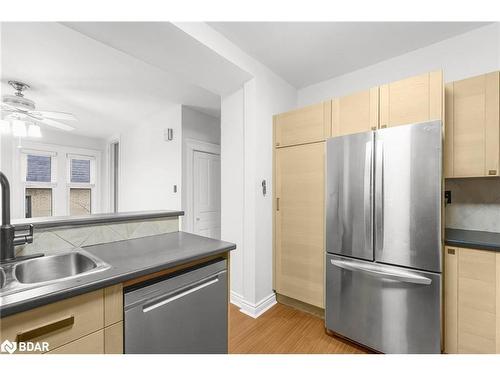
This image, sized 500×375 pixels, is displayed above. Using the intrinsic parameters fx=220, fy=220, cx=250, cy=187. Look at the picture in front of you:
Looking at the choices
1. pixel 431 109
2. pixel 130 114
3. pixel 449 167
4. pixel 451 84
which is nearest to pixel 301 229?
pixel 449 167

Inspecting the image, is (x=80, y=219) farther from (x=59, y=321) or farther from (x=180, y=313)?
(x=180, y=313)

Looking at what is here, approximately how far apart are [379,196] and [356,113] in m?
0.78

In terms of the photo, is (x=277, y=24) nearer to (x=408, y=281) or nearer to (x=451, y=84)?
(x=451, y=84)

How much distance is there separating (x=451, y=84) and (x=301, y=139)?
3.85ft

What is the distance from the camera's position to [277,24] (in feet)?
5.78

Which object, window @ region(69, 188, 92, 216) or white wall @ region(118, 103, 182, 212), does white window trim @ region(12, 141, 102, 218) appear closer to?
window @ region(69, 188, 92, 216)

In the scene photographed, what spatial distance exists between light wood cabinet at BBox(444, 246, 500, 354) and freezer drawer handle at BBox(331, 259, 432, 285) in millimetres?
249

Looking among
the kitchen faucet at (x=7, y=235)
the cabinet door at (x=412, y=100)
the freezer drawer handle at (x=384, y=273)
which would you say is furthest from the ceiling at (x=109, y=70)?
the freezer drawer handle at (x=384, y=273)

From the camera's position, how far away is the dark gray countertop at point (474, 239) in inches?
53.5

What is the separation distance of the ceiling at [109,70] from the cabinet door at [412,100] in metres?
1.27

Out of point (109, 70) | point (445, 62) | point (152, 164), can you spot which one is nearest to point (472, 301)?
point (445, 62)

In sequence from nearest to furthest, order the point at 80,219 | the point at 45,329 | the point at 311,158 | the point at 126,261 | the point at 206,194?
the point at 45,329, the point at 126,261, the point at 80,219, the point at 311,158, the point at 206,194

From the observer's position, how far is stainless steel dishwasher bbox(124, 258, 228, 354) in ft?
3.09

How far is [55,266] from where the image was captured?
1.13 metres
